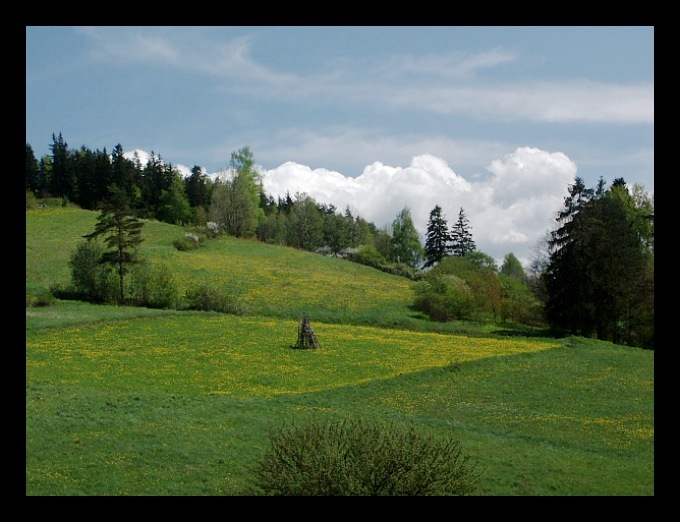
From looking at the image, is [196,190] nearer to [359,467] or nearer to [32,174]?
[32,174]

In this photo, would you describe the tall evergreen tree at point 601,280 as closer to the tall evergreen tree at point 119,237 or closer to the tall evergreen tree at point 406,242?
the tall evergreen tree at point 119,237

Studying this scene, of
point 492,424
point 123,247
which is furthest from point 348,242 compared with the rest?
point 492,424

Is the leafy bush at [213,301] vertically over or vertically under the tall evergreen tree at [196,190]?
under

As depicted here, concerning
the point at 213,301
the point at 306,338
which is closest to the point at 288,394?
the point at 306,338

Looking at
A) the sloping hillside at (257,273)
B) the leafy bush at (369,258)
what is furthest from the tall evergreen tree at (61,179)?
the leafy bush at (369,258)

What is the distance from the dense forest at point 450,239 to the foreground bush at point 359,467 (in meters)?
21.2

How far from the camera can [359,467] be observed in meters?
10.6

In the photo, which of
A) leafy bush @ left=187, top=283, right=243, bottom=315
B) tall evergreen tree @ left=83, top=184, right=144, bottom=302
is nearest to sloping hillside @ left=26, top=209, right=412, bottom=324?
leafy bush @ left=187, top=283, right=243, bottom=315

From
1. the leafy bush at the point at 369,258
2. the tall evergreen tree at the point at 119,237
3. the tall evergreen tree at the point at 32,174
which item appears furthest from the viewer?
the tall evergreen tree at the point at 32,174

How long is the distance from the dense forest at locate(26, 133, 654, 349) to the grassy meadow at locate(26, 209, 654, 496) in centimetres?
721

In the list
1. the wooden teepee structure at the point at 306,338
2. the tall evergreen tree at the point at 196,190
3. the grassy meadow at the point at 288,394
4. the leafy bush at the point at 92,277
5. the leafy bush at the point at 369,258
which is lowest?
the grassy meadow at the point at 288,394

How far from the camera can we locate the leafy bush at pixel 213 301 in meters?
54.7
